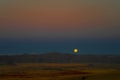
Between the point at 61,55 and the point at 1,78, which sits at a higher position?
the point at 61,55

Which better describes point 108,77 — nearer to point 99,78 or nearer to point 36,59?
point 99,78

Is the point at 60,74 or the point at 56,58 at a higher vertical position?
the point at 56,58

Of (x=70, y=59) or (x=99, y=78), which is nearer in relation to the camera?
(x=99, y=78)

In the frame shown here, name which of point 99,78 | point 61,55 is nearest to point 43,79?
point 99,78

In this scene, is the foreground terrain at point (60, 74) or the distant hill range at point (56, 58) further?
the distant hill range at point (56, 58)

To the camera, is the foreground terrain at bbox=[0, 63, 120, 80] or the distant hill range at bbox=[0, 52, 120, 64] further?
the distant hill range at bbox=[0, 52, 120, 64]

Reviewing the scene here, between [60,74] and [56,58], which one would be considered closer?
[60,74]

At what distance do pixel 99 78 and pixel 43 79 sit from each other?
7101 millimetres

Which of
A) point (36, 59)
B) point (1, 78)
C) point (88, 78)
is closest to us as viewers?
point (88, 78)

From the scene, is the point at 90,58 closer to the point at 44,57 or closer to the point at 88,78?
the point at 44,57

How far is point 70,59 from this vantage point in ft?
414

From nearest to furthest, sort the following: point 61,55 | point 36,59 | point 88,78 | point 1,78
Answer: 1. point 88,78
2. point 1,78
3. point 36,59
4. point 61,55

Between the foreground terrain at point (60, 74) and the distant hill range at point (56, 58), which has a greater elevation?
the distant hill range at point (56, 58)

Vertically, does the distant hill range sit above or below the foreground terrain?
above
